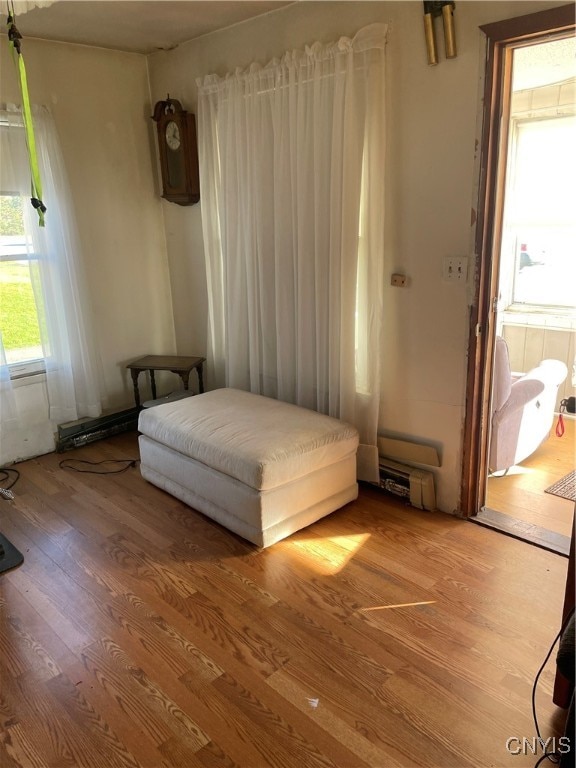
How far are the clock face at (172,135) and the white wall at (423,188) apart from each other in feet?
1.96

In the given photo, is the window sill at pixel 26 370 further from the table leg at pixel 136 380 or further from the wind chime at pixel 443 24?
the wind chime at pixel 443 24

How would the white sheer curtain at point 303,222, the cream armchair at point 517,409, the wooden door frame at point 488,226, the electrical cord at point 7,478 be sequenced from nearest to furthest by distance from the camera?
the wooden door frame at point 488,226, the white sheer curtain at point 303,222, the cream armchair at point 517,409, the electrical cord at point 7,478

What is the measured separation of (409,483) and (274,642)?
1.15 metres

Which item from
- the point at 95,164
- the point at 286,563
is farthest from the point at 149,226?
the point at 286,563

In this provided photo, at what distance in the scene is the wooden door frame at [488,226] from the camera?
2080 millimetres

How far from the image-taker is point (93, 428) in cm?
375

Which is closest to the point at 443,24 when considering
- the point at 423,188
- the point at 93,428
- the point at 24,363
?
the point at 423,188

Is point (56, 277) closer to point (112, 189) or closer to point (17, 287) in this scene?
A: point (17, 287)

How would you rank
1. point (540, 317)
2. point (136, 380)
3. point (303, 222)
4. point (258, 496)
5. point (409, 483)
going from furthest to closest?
point (540, 317) → point (136, 380) → point (303, 222) → point (409, 483) → point (258, 496)

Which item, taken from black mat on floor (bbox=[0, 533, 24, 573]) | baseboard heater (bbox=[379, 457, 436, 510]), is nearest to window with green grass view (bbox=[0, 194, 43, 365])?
black mat on floor (bbox=[0, 533, 24, 573])

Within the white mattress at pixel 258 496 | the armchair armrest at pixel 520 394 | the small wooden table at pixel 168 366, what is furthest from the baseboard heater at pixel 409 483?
the small wooden table at pixel 168 366

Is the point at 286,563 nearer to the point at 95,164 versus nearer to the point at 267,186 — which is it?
the point at 267,186

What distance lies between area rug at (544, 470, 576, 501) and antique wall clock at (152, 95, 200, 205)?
273 centimetres

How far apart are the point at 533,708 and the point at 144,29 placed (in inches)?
143
